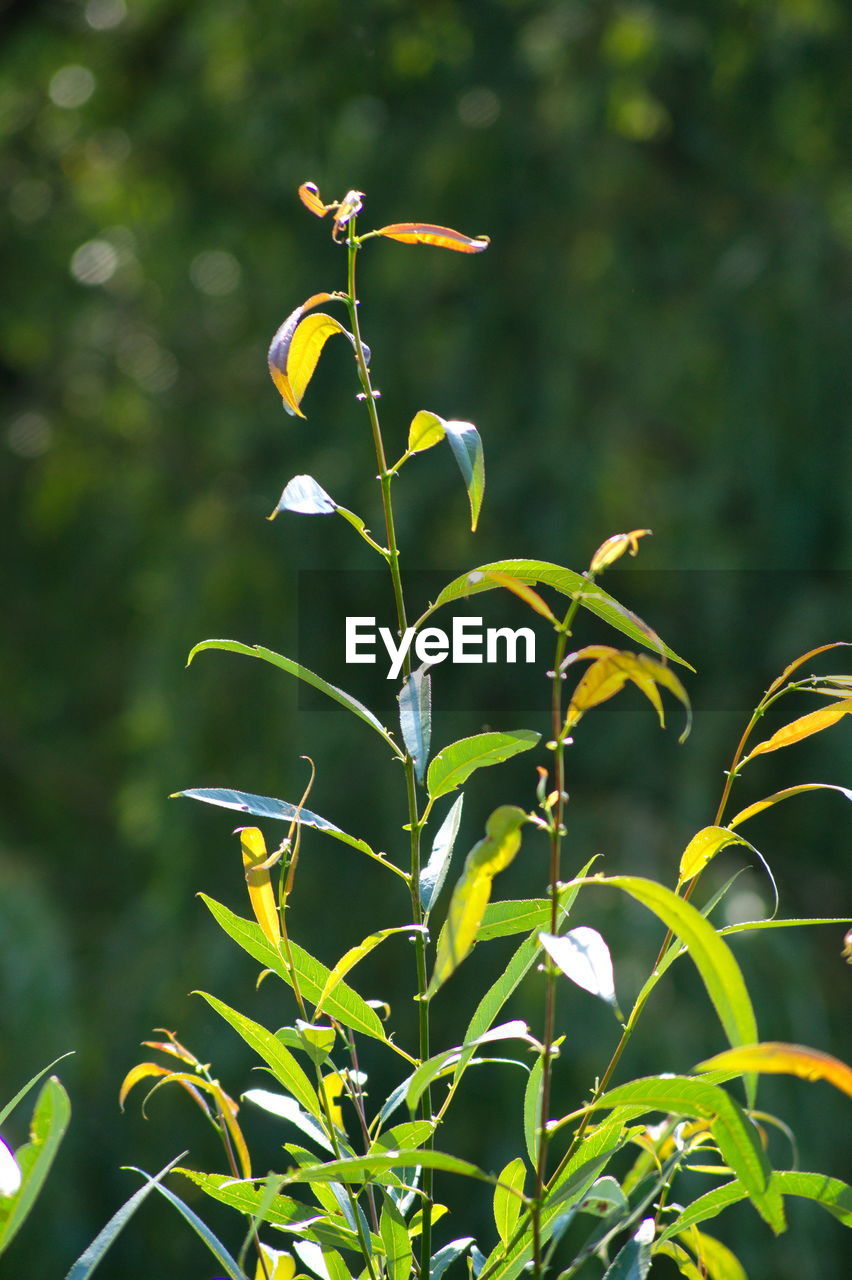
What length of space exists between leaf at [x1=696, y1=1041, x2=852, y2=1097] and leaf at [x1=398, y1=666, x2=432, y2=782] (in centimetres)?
9

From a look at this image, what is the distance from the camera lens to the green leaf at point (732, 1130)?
0.20 meters

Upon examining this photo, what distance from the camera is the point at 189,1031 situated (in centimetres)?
133

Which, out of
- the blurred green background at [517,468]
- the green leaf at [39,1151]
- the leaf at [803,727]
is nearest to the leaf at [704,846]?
the leaf at [803,727]

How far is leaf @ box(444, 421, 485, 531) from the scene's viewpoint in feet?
0.76

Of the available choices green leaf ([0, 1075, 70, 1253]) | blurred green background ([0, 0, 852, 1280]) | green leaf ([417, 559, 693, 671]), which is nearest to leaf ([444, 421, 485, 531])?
green leaf ([417, 559, 693, 671])

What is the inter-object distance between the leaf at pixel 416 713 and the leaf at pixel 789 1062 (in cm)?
9

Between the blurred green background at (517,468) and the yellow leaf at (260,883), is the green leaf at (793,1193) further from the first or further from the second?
the blurred green background at (517,468)

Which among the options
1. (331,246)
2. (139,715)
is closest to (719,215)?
(331,246)

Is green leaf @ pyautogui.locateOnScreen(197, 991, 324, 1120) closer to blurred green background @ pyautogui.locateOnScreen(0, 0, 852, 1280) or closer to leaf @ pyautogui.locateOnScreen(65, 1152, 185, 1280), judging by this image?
leaf @ pyautogui.locateOnScreen(65, 1152, 185, 1280)

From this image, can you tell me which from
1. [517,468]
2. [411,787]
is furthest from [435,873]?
[517,468]

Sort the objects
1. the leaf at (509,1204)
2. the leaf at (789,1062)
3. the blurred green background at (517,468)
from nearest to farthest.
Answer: the leaf at (789,1062)
the leaf at (509,1204)
the blurred green background at (517,468)

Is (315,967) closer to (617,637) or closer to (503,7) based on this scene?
(617,637)

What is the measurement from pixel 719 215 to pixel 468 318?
30 centimetres

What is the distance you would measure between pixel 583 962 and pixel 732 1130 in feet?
0.11
